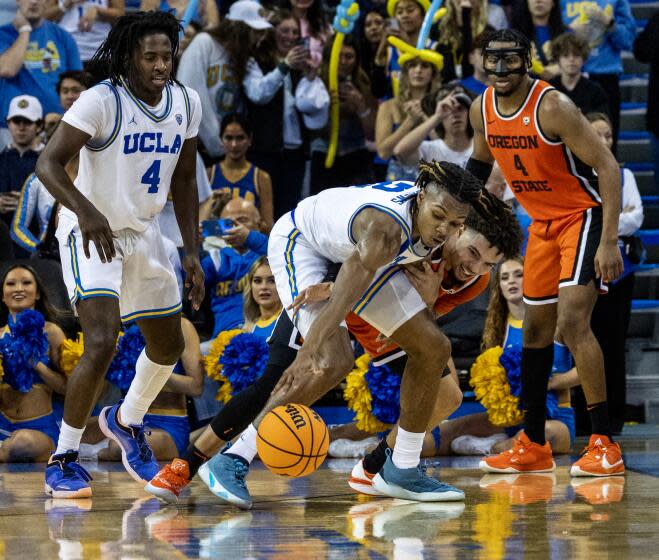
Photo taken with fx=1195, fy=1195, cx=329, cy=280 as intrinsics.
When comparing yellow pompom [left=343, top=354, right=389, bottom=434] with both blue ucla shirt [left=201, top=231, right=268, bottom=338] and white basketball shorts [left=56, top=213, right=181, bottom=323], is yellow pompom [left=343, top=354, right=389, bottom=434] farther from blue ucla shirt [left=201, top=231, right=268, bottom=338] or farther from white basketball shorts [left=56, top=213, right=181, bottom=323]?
white basketball shorts [left=56, top=213, right=181, bottom=323]

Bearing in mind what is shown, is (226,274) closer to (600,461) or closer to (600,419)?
(600,419)

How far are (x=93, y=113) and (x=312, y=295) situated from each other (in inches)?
53.2

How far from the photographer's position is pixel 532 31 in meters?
10.4

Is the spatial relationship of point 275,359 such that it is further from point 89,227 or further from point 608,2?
point 608,2

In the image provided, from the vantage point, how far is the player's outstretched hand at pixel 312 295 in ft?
16.7

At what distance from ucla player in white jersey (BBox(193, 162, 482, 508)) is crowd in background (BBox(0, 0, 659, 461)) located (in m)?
2.56

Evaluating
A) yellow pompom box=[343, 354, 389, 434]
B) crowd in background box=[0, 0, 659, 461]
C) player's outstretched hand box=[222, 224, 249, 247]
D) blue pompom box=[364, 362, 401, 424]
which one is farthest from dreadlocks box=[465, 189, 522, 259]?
player's outstretched hand box=[222, 224, 249, 247]

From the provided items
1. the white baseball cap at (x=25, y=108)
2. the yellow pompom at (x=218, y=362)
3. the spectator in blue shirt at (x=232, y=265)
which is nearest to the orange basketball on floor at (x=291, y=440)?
the yellow pompom at (x=218, y=362)

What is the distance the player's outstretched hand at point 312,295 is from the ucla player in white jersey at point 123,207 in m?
0.87

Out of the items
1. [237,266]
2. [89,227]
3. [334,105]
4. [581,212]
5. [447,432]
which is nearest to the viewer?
[89,227]

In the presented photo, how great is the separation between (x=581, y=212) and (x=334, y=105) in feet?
12.1

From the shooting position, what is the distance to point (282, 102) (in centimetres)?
989

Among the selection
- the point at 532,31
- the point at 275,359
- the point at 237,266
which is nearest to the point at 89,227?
the point at 275,359

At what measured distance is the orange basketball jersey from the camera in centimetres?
652
